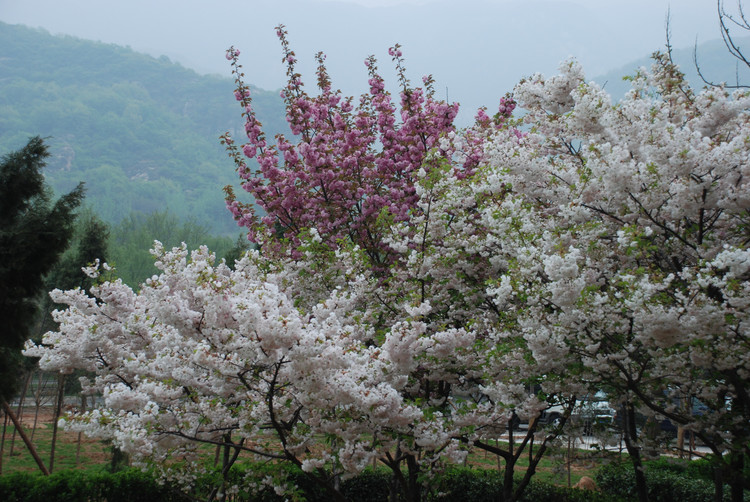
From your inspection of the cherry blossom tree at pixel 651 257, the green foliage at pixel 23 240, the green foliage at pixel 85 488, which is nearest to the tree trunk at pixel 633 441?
the cherry blossom tree at pixel 651 257

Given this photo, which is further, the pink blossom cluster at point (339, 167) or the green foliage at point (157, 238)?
the green foliage at point (157, 238)

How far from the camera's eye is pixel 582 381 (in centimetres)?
481

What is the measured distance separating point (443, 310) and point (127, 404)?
346 centimetres

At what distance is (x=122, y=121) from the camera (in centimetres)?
10619

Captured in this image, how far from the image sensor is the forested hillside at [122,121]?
285 feet

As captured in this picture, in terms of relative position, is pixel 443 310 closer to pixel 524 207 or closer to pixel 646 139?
pixel 524 207

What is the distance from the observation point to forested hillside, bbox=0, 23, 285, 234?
8681 centimetres

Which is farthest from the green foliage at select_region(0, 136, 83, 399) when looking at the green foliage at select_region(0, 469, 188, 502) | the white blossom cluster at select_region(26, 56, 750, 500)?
the white blossom cluster at select_region(26, 56, 750, 500)

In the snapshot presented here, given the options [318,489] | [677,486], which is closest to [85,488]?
[318,489]

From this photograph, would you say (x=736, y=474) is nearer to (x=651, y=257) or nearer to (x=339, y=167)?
(x=651, y=257)

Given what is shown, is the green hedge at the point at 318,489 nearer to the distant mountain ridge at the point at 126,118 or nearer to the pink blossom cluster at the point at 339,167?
the pink blossom cluster at the point at 339,167

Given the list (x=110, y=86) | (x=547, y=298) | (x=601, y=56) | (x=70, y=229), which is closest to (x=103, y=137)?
(x=110, y=86)

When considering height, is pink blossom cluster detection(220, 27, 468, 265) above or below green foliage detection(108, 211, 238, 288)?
below

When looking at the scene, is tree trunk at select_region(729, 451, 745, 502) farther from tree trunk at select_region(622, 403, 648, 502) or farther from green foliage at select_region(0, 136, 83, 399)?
green foliage at select_region(0, 136, 83, 399)
